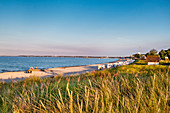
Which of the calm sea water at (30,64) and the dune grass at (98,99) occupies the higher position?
the dune grass at (98,99)

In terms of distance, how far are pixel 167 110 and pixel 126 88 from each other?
103 centimetres

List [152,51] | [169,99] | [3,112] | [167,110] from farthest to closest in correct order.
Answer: [152,51] → [169,99] → [3,112] → [167,110]

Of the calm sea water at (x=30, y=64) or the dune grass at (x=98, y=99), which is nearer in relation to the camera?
the dune grass at (x=98, y=99)

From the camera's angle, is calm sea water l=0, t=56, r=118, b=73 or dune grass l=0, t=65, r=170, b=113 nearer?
dune grass l=0, t=65, r=170, b=113

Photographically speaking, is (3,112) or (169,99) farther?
(169,99)

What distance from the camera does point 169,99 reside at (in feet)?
7.04

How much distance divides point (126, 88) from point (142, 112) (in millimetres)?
1096

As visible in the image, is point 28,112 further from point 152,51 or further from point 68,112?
point 152,51

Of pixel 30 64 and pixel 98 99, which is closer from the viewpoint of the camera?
pixel 98 99

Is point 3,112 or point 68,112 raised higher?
point 68,112

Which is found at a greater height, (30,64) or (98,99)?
(98,99)

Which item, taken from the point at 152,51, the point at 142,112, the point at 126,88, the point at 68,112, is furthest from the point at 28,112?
the point at 152,51

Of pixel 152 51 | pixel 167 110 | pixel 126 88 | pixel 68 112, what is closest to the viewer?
pixel 68 112

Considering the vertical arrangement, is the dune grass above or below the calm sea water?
above
